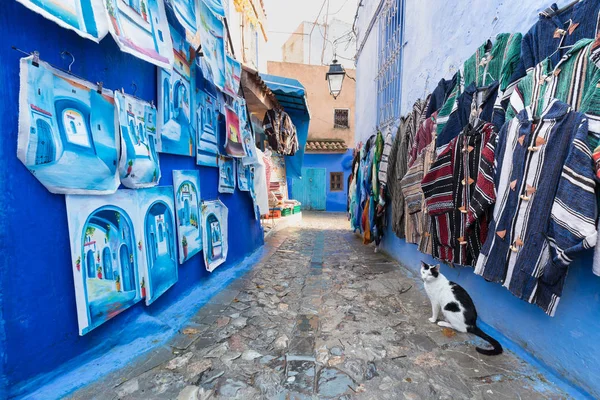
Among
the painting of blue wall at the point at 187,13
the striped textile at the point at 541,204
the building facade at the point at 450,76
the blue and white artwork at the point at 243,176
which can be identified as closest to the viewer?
the striped textile at the point at 541,204

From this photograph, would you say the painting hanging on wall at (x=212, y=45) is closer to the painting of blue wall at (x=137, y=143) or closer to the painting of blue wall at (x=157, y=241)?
the painting of blue wall at (x=137, y=143)

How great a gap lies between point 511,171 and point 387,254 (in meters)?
3.34

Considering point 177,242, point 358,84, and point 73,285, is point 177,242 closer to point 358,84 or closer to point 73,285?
point 73,285

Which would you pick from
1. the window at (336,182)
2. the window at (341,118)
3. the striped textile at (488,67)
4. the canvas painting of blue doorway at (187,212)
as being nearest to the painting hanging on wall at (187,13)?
the canvas painting of blue doorway at (187,212)

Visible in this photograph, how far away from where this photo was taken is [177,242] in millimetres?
2713

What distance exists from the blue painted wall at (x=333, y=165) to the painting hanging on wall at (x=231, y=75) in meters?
9.69

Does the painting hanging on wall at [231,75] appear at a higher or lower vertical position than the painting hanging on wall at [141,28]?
higher

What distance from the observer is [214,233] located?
11.5 feet

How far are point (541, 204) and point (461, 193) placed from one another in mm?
711

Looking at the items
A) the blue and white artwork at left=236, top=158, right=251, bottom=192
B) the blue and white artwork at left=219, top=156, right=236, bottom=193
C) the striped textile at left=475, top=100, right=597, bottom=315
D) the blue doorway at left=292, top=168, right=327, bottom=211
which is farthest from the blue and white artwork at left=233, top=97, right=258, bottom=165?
the blue doorway at left=292, top=168, right=327, bottom=211

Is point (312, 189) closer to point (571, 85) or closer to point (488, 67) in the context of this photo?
point (488, 67)

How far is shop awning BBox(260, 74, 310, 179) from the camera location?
5691 millimetres

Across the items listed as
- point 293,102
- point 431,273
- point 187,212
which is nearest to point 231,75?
point 187,212

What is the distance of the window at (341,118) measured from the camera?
1408cm
